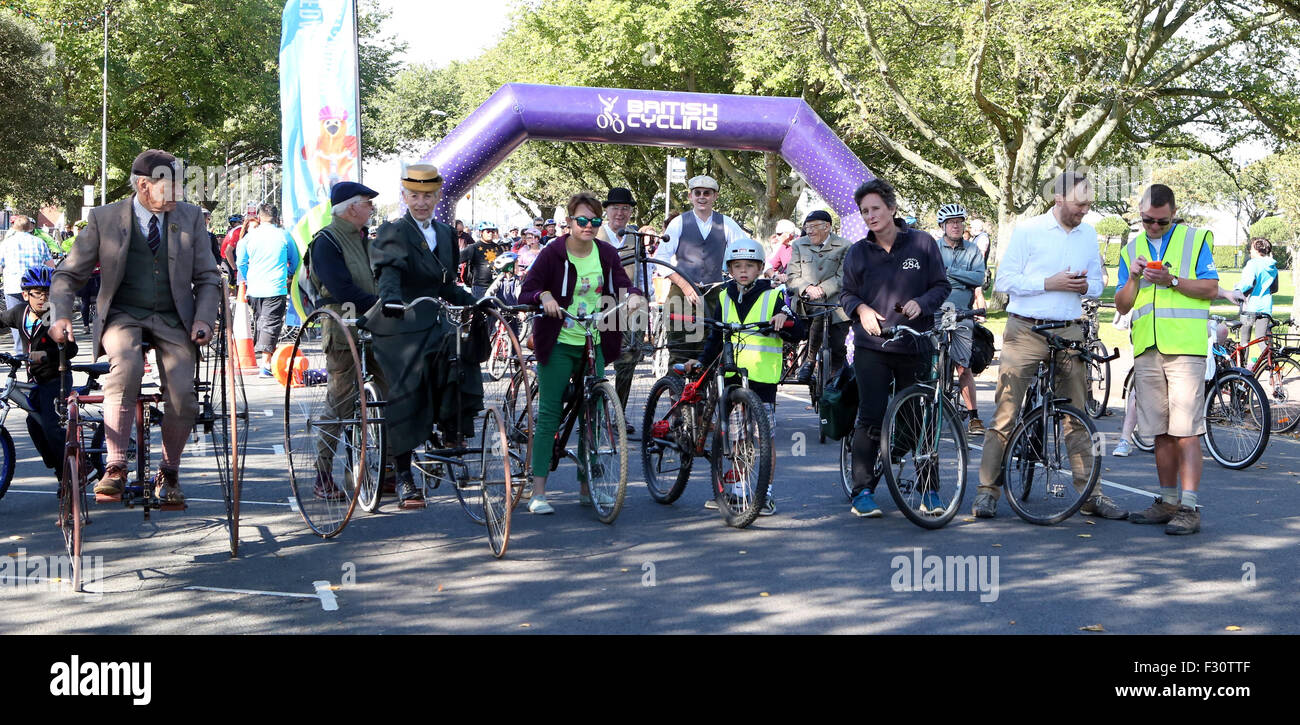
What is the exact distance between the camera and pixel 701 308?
848cm

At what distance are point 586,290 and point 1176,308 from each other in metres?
3.26

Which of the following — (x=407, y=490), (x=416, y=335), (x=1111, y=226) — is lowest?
(x=407, y=490)

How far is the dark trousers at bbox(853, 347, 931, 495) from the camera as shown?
25.8 feet

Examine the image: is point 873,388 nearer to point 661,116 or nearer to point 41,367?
point 41,367

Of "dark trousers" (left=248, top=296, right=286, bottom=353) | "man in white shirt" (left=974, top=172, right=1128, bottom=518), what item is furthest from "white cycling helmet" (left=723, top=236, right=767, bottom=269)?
"dark trousers" (left=248, top=296, right=286, bottom=353)

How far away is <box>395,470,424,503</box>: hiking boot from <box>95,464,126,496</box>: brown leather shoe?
60.7 inches

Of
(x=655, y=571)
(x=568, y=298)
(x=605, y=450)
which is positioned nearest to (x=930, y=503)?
(x=605, y=450)

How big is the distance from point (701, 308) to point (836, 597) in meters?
2.82

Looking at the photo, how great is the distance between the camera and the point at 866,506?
795cm

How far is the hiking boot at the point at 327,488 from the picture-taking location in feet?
24.6

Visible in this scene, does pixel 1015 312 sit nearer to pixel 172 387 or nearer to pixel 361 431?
pixel 361 431

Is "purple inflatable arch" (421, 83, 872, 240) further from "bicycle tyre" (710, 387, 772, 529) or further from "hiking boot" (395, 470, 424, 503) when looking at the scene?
"bicycle tyre" (710, 387, 772, 529)
